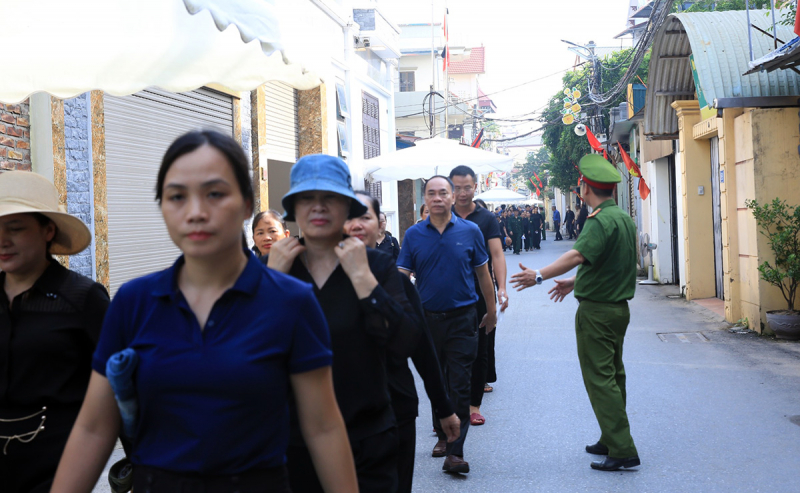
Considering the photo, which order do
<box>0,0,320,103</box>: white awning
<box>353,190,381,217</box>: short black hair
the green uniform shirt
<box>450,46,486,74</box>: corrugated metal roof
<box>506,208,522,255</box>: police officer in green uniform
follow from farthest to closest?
1. <box>450,46,486,74</box>: corrugated metal roof
2. <box>506,208,522,255</box>: police officer in green uniform
3. the green uniform shirt
4. <box>353,190,381,217</box>: short black hair
5. <box>0,0,320,103</box>: white awning

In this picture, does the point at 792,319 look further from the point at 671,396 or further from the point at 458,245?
the point at 458,245

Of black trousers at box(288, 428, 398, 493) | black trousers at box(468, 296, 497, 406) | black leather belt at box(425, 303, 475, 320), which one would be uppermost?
black leather belt at box(425, 303, 475, 320)

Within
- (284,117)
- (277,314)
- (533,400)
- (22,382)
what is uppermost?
(284,117)

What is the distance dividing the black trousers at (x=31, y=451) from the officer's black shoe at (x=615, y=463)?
12.6 ft

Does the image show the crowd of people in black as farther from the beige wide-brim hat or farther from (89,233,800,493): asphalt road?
(89,233,800,493): asphalt road

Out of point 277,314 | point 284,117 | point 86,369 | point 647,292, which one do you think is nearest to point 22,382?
point 86,369

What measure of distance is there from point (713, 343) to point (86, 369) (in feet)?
30.2

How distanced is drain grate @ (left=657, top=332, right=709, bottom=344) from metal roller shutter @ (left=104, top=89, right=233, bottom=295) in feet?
21.3

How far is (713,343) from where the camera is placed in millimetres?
10672

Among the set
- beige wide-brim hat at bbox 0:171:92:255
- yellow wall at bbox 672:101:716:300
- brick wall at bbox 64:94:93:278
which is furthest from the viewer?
yellow wall at bbox 672:101:716:300

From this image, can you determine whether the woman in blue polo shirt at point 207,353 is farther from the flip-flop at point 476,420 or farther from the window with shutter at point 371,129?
the window with shutter at point 371,129

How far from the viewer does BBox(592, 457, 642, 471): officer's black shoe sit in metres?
5.68

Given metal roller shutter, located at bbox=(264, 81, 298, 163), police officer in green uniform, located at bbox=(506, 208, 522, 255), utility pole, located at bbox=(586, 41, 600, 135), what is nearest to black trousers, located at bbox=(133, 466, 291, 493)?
metal roller shutter, located at bbox=(264, 81, 298, 163)

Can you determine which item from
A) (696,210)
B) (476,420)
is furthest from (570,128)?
(476,420)
